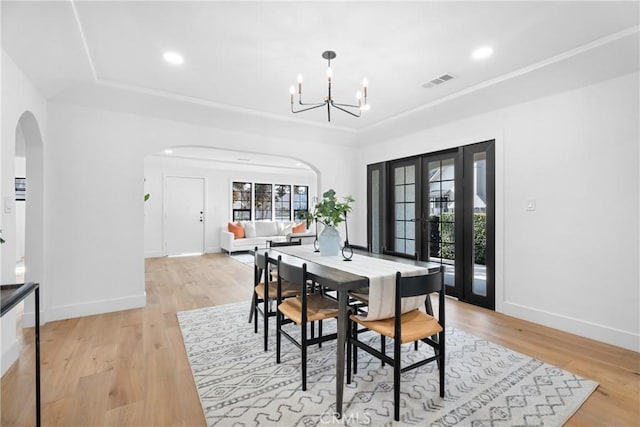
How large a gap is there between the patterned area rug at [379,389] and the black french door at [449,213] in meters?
1.25

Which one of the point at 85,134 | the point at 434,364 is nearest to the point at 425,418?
A: the point at 434,364

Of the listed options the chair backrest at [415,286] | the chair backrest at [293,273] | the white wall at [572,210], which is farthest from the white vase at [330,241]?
the white wall at [572,210]

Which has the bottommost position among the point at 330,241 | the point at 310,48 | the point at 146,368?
the point at 146,368

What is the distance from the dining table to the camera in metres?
1.82

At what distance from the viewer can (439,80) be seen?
300 centimetres

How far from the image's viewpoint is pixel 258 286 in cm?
295

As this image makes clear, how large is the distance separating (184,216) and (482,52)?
23.7 feet

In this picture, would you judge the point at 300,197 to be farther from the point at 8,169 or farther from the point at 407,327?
the point at 407,327

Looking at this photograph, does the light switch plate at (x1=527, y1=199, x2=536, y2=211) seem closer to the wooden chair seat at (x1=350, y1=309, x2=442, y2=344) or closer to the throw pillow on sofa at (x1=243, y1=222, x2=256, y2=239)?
the wooden chair seat at (x1=350, y1=309, x2=442, y2=344)

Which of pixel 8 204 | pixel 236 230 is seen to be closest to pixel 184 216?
pixel 236 230

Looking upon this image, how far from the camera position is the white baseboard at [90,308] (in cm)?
320

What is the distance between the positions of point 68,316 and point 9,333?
1066 millimetres

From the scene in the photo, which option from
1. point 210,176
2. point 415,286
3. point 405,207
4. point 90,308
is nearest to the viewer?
point 415,286

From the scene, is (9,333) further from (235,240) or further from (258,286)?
(235,240)
